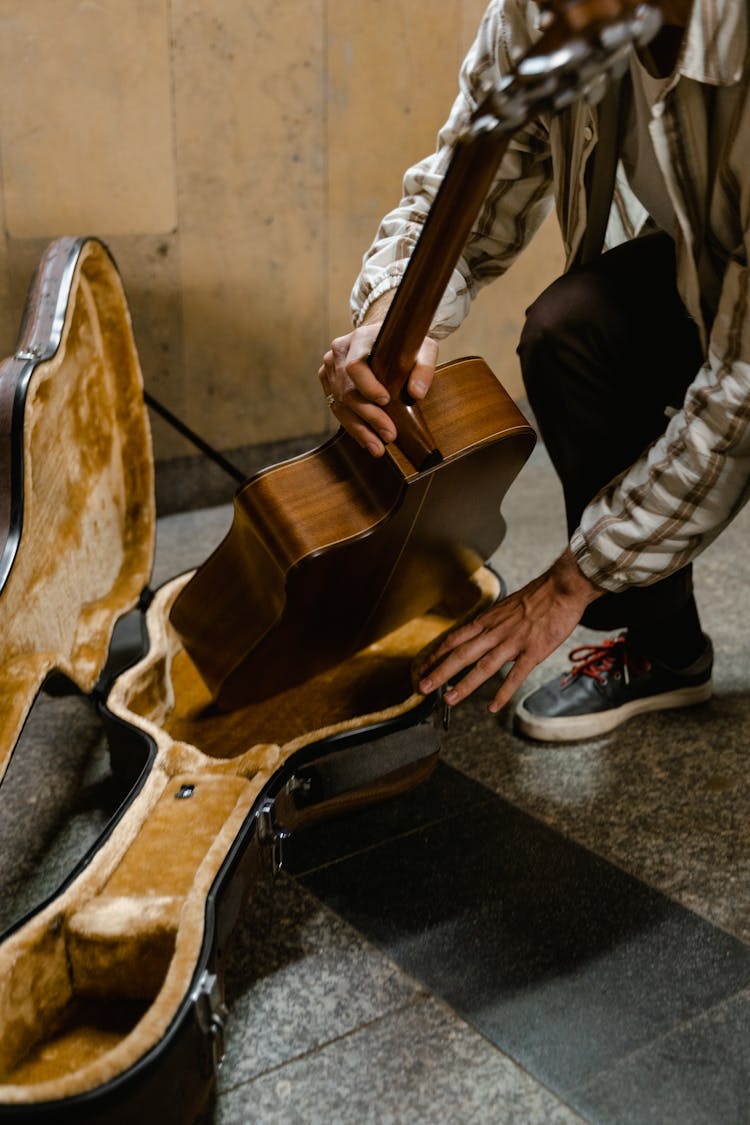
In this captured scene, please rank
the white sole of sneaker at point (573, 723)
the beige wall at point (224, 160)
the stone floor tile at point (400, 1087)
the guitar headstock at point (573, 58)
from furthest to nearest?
the beige wall at point (224, 160)
the white sole of sneaker at point (573, 723)
the stone floor tile at point (400, 1087)
the guitar headstock at point (573, 58)

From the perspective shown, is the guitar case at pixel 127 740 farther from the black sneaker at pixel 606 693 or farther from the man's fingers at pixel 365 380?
the man's fingers at pixel 365 380

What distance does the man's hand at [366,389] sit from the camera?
119cm

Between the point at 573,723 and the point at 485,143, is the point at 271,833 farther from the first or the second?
the point at 485,143

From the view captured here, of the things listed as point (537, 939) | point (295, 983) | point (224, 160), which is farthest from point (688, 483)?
point (224, 160)

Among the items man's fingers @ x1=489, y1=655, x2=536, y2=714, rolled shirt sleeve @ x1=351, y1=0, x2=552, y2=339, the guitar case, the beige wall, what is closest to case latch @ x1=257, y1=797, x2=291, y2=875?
the guitar case

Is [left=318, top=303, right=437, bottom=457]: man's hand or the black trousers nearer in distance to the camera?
[left=318, top=303, right=437, bottom=457]: man's hand

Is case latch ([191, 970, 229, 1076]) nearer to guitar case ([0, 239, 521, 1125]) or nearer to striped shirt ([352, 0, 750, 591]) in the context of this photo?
guitar case ([0, 239, 521, 1125])

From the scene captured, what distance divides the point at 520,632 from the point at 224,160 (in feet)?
4.90

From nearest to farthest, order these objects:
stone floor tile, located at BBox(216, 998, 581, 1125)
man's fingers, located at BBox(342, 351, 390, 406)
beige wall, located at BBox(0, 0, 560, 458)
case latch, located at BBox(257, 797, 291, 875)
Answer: stone floor tile, located at BBox(216, 998, 581, 1125)
case latch, located at BBox(257, 797, 291, 875)
man's fingers, located at BBox(342, 351, 390, 406)
beige wall, located at BBox(0, 0, 560, 458)

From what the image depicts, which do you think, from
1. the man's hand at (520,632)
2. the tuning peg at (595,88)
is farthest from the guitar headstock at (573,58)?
the man's hand at (520,632)

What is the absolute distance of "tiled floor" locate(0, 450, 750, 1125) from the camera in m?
0.93

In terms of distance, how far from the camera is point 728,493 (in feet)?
3.95

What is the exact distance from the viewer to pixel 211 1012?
84 centimetres

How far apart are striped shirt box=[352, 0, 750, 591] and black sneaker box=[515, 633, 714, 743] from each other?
1.02 ft
